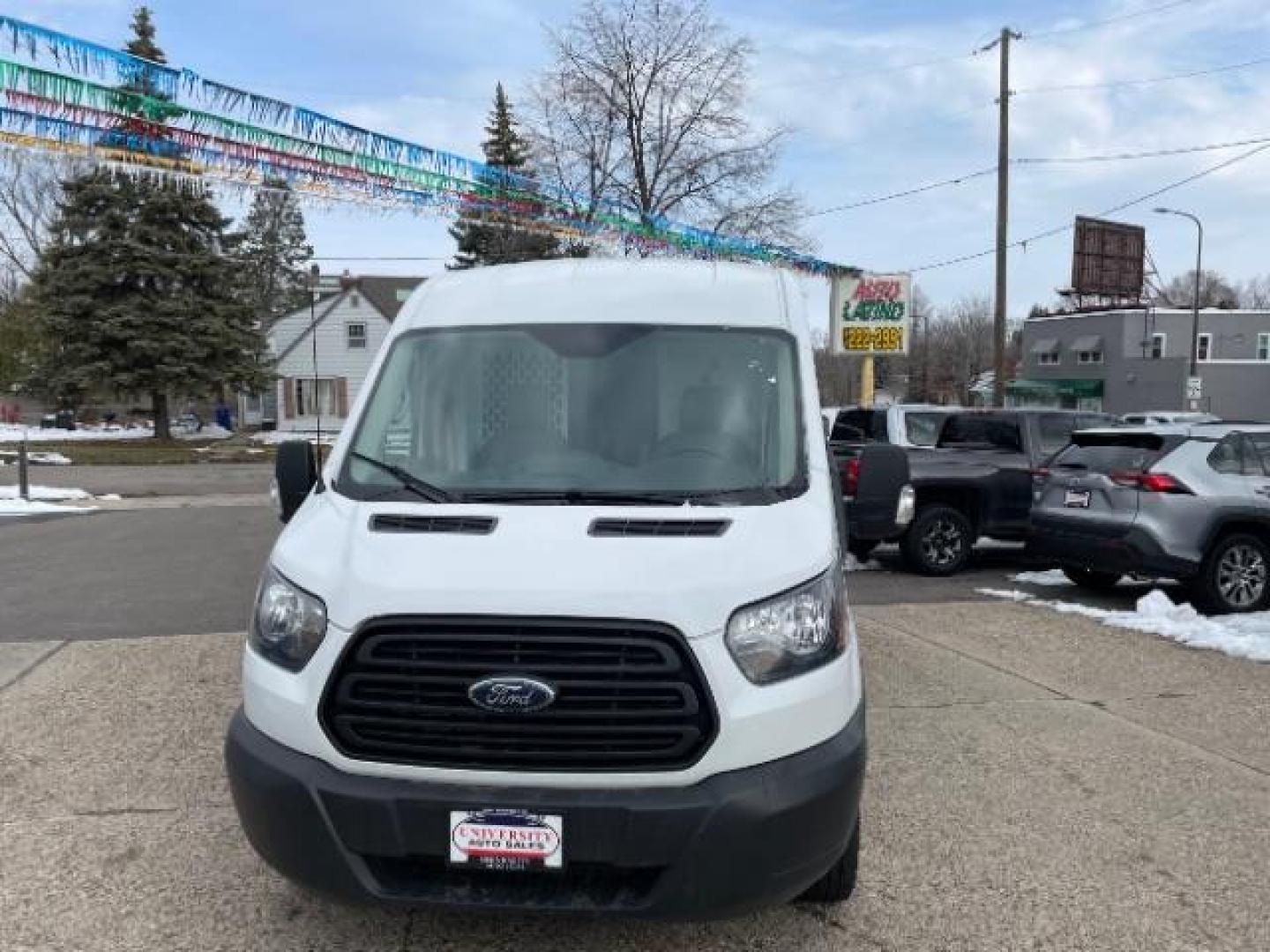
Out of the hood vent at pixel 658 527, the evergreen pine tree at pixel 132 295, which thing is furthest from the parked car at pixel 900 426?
the evergreen pine tree at pixel 132 295

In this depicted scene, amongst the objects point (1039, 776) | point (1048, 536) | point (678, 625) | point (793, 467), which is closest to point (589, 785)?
point (678, 625)

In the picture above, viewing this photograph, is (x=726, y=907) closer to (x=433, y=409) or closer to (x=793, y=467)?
(x=793, y=467)

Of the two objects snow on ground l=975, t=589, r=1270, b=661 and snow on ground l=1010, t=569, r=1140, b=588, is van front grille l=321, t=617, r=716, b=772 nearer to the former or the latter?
snow on ground l=975, t=589, r=1270, b=661

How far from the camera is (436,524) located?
121 inches

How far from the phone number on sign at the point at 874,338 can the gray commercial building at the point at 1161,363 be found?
36.0 m

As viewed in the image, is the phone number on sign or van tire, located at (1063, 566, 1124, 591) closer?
van tire, located at (1063, 566, 1124, 591)

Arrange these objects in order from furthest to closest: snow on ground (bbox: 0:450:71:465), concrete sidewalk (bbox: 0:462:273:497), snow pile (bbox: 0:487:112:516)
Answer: snow on ground (bbox: 0:450:71:465)
concrete sidewalk (bbox: 0:462:273:497)
snow pile (bbox: 0:487:112:516)

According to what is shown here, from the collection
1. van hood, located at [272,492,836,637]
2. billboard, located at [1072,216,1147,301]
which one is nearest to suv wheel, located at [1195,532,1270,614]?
van hood, located at [272,492,836,637]

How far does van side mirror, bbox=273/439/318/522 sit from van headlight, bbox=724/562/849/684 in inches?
83.9

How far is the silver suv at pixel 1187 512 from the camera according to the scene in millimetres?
8258

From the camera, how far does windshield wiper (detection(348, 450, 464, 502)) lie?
3328 millimetres

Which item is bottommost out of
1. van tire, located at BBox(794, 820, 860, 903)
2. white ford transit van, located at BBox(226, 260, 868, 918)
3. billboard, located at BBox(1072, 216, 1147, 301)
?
van tire, located at BBox(794, 820, 860, 903)

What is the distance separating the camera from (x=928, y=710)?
569cm

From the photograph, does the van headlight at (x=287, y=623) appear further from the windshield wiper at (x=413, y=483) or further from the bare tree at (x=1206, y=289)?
the bare tree at (x=1206, y=289)
